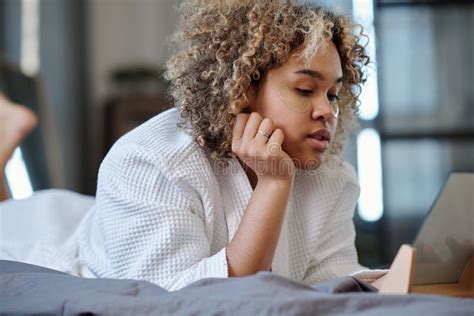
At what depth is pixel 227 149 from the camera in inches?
50.3

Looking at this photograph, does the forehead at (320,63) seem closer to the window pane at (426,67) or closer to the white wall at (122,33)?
the window pane at (426,67)

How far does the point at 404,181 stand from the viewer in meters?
3.50

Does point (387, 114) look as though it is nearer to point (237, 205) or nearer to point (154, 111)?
point (154, 111)

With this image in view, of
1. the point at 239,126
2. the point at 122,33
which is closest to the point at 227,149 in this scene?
the point at 239,126

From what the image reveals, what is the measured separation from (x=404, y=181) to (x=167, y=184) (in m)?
2.48

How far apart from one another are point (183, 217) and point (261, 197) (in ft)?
0.42

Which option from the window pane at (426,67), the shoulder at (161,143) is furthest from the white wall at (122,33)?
the shoulder at (161,143)

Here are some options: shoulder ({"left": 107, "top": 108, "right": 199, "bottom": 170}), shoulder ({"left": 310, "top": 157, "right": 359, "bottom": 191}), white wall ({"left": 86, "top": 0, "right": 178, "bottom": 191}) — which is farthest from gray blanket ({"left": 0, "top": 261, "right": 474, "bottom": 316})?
white wall ({"left": 86, "top": 0, "right": 178, "bottom": 191})

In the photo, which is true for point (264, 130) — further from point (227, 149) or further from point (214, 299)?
point (214, 299)

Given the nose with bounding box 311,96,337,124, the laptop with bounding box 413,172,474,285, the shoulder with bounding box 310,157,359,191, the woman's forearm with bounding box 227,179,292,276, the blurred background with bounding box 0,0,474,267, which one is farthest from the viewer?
the blurred background with bounding box 0,0,474,267

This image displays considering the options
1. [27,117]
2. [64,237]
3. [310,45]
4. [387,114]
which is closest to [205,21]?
[310,45]

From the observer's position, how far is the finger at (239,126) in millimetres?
1209

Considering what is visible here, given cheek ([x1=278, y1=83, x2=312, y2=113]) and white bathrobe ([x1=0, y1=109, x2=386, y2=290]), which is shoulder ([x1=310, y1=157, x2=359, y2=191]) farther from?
cheek ([x1=278, y1=83, x2=312, y2=113])

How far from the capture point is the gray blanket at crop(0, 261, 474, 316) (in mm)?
775
